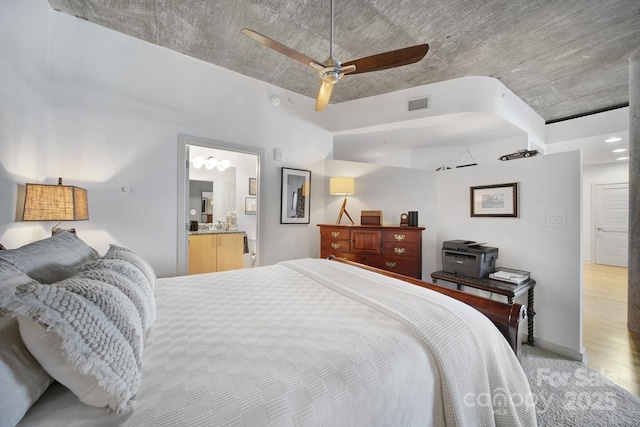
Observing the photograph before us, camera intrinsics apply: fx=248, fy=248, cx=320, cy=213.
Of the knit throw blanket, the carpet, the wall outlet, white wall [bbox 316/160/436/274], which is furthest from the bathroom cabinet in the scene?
the wall outlet

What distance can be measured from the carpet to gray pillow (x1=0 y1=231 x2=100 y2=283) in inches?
102

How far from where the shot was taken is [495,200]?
275 cm

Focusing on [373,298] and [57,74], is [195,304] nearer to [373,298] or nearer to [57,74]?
[373,298]

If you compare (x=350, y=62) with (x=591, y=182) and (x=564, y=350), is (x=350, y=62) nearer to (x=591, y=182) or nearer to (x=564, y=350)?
(x=564, y=350)

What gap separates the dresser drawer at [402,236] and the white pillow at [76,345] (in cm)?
286

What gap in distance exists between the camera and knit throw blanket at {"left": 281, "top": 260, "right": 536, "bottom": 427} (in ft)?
2.90

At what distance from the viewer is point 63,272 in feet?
3.25

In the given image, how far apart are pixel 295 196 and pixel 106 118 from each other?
225 centimetres

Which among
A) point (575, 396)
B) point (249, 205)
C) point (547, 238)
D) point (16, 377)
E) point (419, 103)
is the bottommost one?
point (575, 396)

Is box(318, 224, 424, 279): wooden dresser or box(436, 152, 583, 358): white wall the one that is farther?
box(318, 224, 424, 279): wooden dresser

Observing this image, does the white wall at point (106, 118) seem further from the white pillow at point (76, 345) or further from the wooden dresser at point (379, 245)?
the wooden dresser at point (379, 245)

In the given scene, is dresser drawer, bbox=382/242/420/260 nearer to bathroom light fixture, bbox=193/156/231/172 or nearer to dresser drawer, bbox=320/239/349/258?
dresser drawer, bbox=320/239/349/258

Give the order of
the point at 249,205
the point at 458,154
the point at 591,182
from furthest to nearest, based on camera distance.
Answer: the point at 591,182 < the point at 249,205 < the point at 458,154

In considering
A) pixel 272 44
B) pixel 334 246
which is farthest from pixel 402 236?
pixel 272 44
